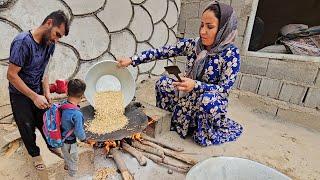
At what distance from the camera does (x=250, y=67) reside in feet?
9.96

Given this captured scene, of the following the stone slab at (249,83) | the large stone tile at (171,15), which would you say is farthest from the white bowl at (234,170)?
the large stone tile at (171,15)

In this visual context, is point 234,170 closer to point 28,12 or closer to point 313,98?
point 313,98

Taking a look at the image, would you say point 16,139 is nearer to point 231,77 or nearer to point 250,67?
point 231,77

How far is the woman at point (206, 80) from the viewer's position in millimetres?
1902

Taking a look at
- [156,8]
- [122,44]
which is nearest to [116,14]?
[122,44]

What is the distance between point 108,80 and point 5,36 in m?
0.94

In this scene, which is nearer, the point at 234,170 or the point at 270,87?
the point at 234,170

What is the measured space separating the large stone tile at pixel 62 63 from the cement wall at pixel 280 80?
2012 millimetres

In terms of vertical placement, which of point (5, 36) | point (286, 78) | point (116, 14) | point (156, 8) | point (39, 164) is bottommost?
point (39, 164)

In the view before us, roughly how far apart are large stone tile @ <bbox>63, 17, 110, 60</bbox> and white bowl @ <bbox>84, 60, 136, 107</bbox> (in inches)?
26.6

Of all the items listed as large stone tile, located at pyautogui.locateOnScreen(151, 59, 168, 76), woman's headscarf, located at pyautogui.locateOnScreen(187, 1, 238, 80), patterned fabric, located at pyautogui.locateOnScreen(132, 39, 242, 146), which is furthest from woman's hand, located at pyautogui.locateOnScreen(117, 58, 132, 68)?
large stone tile, located at pyautogui.locateOnScreen(151, 59, 168, 76)

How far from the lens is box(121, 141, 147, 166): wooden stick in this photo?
181 centimetres

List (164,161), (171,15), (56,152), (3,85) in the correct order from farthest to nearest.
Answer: (171,15), (3,85), (164,161), (56,152)

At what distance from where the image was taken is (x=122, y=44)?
298cm
